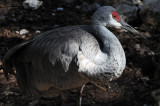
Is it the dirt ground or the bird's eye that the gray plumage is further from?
the dirt ground

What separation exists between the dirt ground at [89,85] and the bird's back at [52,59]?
0.39 m

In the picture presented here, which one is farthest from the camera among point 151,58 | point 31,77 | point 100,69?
point 151,58

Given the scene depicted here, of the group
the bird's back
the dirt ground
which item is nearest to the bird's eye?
the bird's back

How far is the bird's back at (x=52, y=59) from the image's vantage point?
3.04 m

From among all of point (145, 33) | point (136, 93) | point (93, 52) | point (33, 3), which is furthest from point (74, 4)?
point (93, 52)

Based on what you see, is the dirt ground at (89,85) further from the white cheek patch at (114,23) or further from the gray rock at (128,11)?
the white cheek patch at (114,23)

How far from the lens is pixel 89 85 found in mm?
4168


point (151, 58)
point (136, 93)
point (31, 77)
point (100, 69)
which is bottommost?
point (136, 93)

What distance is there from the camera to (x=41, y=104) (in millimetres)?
3877

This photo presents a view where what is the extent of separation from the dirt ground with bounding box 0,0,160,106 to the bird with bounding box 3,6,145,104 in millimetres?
450

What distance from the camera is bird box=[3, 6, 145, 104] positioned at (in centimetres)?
299

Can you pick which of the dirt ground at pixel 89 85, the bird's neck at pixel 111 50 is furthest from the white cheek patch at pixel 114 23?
the dirt ground at pixel 89 85

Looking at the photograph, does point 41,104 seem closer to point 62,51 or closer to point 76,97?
point 76,97

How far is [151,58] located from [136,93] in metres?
0.71
